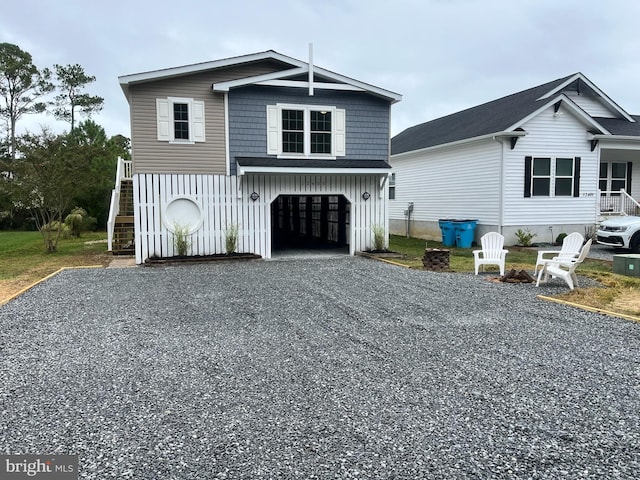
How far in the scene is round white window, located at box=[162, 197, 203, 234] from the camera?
12.7 meters

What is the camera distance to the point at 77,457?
9.64ft

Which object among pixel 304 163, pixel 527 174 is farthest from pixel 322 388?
pixel 527 174

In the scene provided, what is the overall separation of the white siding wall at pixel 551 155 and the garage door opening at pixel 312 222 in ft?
18.4

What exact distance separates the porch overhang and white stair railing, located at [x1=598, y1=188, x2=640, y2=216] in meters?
9.50

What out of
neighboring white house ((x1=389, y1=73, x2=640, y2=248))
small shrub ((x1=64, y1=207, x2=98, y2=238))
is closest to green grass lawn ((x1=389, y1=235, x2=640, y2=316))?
neighboring white house ((x1=389, y1=73, x2=640, y2=248))

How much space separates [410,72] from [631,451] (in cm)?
2833

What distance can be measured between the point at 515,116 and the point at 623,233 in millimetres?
5106

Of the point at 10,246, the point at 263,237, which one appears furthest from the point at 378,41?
the point at 10,246

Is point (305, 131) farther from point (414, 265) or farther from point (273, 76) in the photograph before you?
point (414, 265)

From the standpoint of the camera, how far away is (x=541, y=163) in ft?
52.3

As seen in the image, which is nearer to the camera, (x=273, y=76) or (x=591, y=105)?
(x=273, y=76)

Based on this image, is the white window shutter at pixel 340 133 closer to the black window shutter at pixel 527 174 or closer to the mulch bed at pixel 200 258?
the mulch bed at pixel 200 258

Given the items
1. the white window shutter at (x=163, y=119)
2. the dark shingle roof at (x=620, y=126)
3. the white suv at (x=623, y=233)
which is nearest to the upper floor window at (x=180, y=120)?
the white window shutter at (x=163, y=119)

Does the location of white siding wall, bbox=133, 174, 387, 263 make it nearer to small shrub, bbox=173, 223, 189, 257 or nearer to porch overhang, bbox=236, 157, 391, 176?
small shrub, bbox=173, 223, 189, 257
